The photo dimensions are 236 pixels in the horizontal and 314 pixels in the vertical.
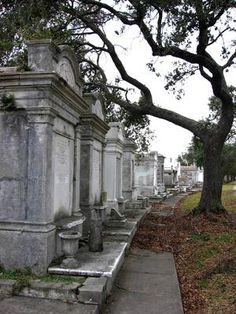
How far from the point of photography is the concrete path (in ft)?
16.5

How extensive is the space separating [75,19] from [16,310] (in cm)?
1078

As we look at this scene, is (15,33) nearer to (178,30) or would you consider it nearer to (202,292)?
(178,30)

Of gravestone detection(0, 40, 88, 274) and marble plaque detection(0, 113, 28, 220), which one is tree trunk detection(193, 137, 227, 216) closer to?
gravestone detection(0, 40, 88, 274)

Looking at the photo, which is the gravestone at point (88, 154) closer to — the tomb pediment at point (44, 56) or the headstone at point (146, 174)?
the tomb pediment at point (44, 56)


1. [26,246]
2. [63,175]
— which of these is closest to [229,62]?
[63,175]

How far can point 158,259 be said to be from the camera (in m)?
7.89

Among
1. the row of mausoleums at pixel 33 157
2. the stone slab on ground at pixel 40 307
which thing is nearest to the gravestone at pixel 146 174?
the row of mausoleums at pixel 33 157

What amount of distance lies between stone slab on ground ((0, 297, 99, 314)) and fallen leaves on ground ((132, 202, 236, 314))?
143 centimetres

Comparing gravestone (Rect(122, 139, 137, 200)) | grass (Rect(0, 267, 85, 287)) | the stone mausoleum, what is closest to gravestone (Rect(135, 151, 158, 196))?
gravestone (Rect(122, 139, 137, 200))

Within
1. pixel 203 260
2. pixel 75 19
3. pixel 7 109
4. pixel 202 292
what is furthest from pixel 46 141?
pixel 75 19

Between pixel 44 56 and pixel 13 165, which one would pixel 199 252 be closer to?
pixel 13 165

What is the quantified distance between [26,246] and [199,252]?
13.9ft

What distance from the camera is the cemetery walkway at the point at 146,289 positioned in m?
5.04

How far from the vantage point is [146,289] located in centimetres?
582
